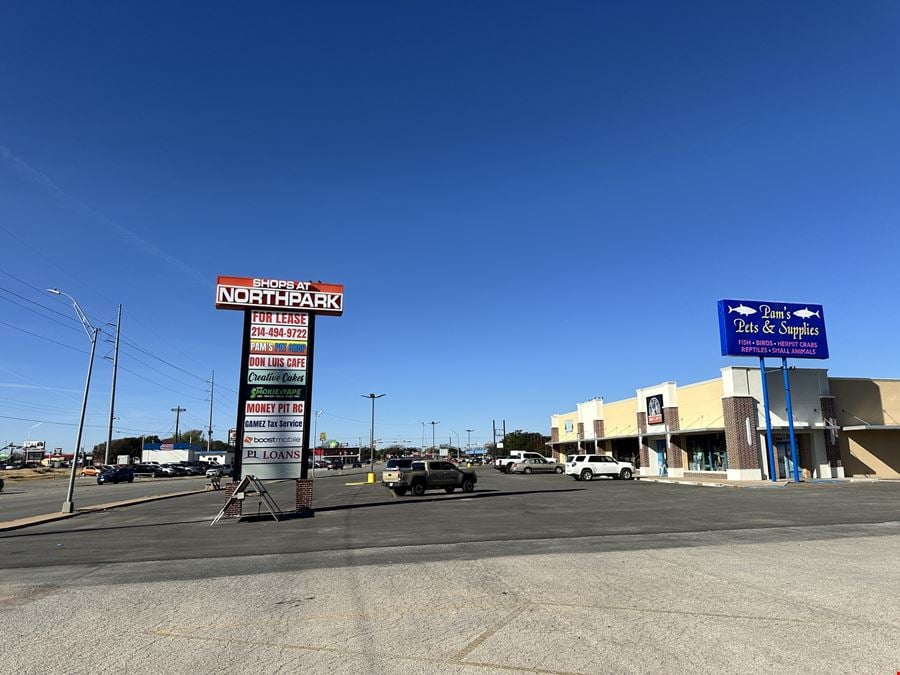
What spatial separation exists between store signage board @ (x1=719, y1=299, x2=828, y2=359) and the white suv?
12176mm

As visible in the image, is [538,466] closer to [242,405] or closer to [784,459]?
[784,459]

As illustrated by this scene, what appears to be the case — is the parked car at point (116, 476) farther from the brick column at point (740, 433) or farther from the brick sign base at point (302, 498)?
the brick column at point (740, 433)

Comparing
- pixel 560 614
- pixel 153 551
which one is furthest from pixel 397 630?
pixel 153 551

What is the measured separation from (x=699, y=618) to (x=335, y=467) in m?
102

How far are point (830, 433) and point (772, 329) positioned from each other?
8167 mm

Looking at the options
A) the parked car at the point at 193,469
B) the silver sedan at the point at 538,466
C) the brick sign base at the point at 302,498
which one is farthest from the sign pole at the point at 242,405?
the parked car at the point at 193,469

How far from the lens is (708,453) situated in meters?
42.1

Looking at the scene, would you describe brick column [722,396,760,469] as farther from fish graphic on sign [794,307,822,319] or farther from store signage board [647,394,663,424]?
store signage board [647,394,663,424]

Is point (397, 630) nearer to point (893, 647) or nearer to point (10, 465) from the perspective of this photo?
point (893, 647)

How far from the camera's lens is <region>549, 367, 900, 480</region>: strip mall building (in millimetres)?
36875

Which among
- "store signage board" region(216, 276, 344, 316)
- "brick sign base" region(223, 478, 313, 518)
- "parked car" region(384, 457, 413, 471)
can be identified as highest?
"store signage board" region(216, 276, 344, 316)

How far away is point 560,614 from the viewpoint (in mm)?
6941

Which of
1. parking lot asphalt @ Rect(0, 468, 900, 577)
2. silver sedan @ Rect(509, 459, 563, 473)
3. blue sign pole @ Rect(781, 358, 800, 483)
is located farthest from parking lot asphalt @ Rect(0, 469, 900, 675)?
silver sedan @ Rect(509, 459, 563, 473)

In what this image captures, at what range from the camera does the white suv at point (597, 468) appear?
42688mm
